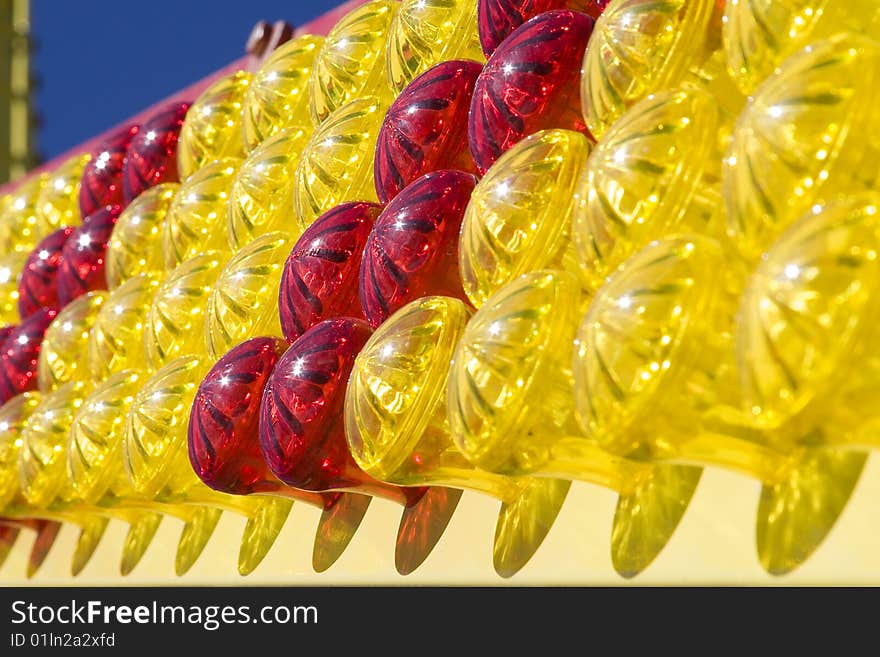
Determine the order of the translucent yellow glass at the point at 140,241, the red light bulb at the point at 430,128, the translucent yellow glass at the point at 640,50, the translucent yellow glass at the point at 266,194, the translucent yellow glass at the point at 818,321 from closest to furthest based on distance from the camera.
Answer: the translucent yellow glass at the point at 818,321
the translucent yellow glass at the point at 640,50
the red light bulb at the point at 430,128
the translucent yellow glass at the point at 266,194
the translucent yellow glass at the point at 140,241

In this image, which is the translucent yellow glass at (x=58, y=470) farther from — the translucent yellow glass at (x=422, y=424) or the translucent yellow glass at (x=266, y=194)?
the translucent yellow glass at (x=422, y=424)

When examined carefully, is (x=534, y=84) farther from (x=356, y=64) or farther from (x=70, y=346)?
(x=70, y=346)

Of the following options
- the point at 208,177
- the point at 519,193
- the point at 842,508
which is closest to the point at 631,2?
the point at 519,193

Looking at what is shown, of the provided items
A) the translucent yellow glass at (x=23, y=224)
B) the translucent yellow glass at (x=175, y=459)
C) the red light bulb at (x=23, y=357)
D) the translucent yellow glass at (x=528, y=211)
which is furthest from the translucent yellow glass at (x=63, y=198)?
the translucent yellow glass at (x=528, y=211)

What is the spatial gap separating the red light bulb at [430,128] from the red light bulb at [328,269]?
21 mm

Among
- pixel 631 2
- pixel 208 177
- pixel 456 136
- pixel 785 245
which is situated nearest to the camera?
pixel 785 245

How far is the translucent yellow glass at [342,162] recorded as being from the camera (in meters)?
0.58

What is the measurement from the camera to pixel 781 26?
0.37 metres

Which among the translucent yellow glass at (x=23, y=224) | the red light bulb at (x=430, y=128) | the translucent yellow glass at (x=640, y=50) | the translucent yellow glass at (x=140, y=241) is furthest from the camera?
the translucent yellow glass at (x=23, y=224)

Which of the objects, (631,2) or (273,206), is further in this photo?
(273,206)

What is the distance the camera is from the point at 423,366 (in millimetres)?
440
